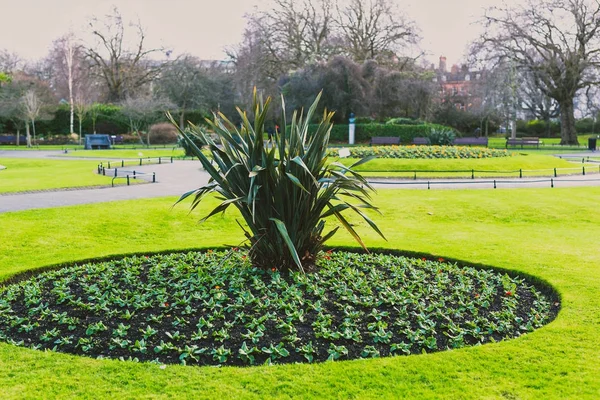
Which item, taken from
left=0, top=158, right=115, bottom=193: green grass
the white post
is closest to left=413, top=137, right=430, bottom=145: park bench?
the white post

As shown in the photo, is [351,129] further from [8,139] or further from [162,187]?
[8,139]

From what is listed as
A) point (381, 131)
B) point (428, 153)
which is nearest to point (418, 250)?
point (428, 153)

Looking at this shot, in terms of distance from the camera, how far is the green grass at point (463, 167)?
19.6 metres

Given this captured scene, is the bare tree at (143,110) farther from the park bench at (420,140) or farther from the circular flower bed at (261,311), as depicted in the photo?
the circular flower bed at (261,311)

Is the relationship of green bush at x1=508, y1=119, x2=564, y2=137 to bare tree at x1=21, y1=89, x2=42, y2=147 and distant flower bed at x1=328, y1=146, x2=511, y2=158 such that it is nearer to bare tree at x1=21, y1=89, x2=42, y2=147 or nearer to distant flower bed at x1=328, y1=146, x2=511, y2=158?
distant flower bed at x1=328, y1=146, x2=511, y2=158

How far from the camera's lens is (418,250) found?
841cm

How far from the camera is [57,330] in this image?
200 inches

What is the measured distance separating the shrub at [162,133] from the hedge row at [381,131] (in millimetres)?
14353

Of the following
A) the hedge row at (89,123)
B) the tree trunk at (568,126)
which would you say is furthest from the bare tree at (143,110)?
the tree trunk at (568,126)

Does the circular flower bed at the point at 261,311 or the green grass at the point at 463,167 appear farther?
the green grass at the point at 463,167

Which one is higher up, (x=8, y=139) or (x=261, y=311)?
(x=8, y=139)

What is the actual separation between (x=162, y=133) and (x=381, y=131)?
1893 cm

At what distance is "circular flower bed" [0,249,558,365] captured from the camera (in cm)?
473

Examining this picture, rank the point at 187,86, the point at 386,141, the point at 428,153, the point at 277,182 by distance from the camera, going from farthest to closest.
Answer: the point at 187,86 → the point at 386,141 → the point at 428,153 → the point at 277,182
